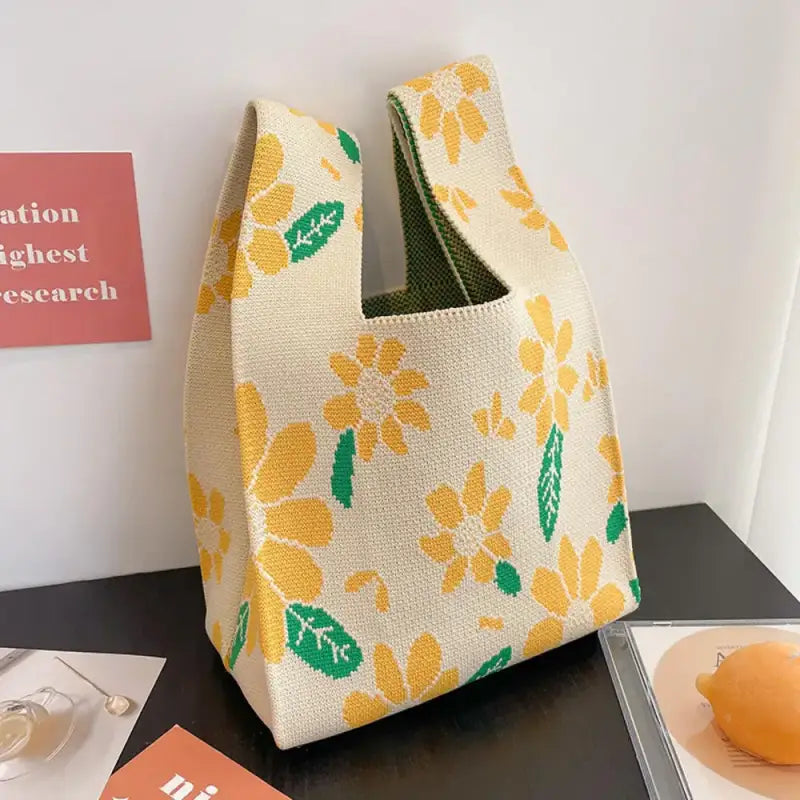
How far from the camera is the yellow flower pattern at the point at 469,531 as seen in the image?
538 millimetres

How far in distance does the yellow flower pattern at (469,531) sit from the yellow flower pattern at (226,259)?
0.20 meters

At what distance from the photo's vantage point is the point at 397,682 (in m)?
0.55

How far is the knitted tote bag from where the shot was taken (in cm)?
52

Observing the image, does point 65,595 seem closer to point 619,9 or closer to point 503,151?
point 503,151

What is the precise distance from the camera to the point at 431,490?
20.9 inches

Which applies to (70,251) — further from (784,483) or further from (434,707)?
(784,483)

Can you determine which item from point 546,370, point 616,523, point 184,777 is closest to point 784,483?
point 616,523

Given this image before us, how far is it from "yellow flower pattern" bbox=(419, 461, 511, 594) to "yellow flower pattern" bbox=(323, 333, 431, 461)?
46 mm

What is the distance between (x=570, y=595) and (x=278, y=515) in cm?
22

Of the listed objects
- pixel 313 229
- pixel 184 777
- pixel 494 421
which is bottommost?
pixel 184 777

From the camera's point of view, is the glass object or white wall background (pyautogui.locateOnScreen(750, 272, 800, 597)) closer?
the glass object

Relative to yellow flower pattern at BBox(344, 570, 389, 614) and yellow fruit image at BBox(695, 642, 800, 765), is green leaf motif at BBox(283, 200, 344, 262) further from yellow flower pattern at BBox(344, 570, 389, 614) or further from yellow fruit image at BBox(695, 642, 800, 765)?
yellow fruit image at BBox(695, 642, 800, 765)

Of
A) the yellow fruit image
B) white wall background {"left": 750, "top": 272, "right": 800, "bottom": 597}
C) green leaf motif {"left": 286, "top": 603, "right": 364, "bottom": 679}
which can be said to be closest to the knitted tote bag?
green leaf motif {"left": 286, "top": 603, "right": 364, "bottom": 679}

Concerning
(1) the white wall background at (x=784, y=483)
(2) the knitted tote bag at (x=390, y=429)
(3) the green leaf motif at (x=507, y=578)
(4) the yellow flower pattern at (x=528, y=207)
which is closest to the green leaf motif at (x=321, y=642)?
(2) the knitted tote bag at (x=390, y=429)
